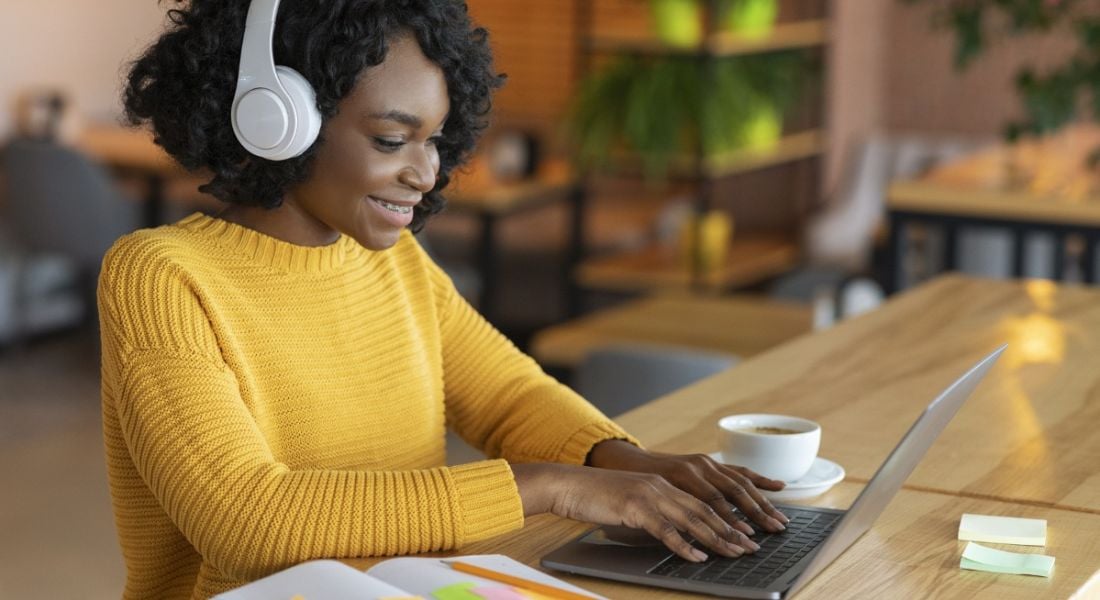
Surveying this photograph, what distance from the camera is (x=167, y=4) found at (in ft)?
5.21

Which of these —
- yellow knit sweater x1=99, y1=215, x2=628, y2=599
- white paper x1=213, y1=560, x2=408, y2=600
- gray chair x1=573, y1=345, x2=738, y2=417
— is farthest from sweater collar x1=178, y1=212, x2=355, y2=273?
gray chair x1=573, y1=345, x2=738, y2=417

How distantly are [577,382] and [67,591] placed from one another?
1307 mm

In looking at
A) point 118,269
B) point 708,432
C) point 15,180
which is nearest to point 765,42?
point 15,180

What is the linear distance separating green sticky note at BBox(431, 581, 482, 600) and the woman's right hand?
0.18 m

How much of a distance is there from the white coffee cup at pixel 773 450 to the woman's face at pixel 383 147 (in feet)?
1.23

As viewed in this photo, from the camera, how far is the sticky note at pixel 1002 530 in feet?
4.39

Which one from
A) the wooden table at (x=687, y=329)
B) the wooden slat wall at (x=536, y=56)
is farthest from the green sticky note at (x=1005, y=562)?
the wooden slat wall at (x=536, y=56)

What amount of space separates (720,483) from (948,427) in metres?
0.45

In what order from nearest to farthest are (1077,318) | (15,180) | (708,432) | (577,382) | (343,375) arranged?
1. (343,375)
2. (708,432)
3. (1077,318)
4. (577,382)
5. (15,180)

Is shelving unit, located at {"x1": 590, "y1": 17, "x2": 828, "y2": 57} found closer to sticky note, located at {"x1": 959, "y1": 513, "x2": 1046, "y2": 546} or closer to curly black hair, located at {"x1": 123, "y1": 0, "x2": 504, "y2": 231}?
curly black hair, located at {"x1": 123, "y1": 0, "x2": 504, "y2": 231}

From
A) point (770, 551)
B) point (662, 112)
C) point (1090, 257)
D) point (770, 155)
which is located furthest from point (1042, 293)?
point (770, 155)

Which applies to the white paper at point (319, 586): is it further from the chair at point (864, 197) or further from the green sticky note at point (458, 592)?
the chair at point (864, 197)

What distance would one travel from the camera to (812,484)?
1.47 meters

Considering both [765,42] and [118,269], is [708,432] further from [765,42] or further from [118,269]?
[765,42]
